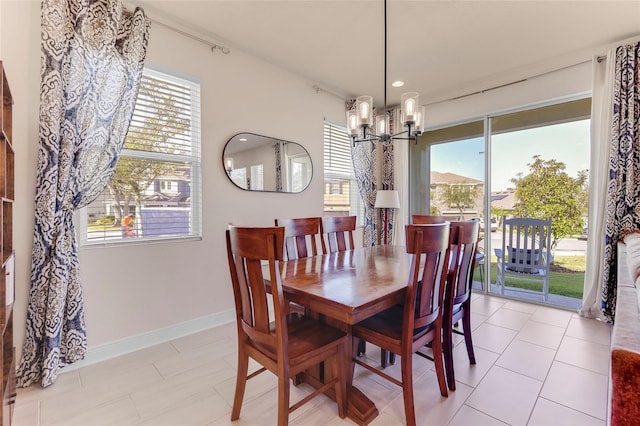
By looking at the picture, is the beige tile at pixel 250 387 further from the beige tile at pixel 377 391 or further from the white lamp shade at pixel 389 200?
the white lamp shade at pixel 389 200

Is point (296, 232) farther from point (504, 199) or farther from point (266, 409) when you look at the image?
point (504, 199)

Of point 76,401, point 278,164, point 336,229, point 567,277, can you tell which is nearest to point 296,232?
point 336,229

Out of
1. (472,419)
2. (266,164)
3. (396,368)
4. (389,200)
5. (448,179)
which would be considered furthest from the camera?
(448,179)

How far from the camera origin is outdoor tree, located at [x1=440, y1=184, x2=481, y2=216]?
3.92m

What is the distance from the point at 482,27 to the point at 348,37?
119 cm

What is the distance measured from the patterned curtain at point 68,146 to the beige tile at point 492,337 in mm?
3075

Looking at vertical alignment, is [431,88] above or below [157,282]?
above

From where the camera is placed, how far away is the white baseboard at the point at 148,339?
213 cm

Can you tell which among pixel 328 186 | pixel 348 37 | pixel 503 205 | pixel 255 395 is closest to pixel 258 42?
pixel 348 37

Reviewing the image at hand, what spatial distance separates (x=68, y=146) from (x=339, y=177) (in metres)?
3.01

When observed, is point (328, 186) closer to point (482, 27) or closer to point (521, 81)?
point (482, 27)

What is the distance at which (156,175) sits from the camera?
2.48 m

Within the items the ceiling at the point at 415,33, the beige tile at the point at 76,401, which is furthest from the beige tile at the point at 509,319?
the beige tile at the point at 76,401

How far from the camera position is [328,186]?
4.02 meters
